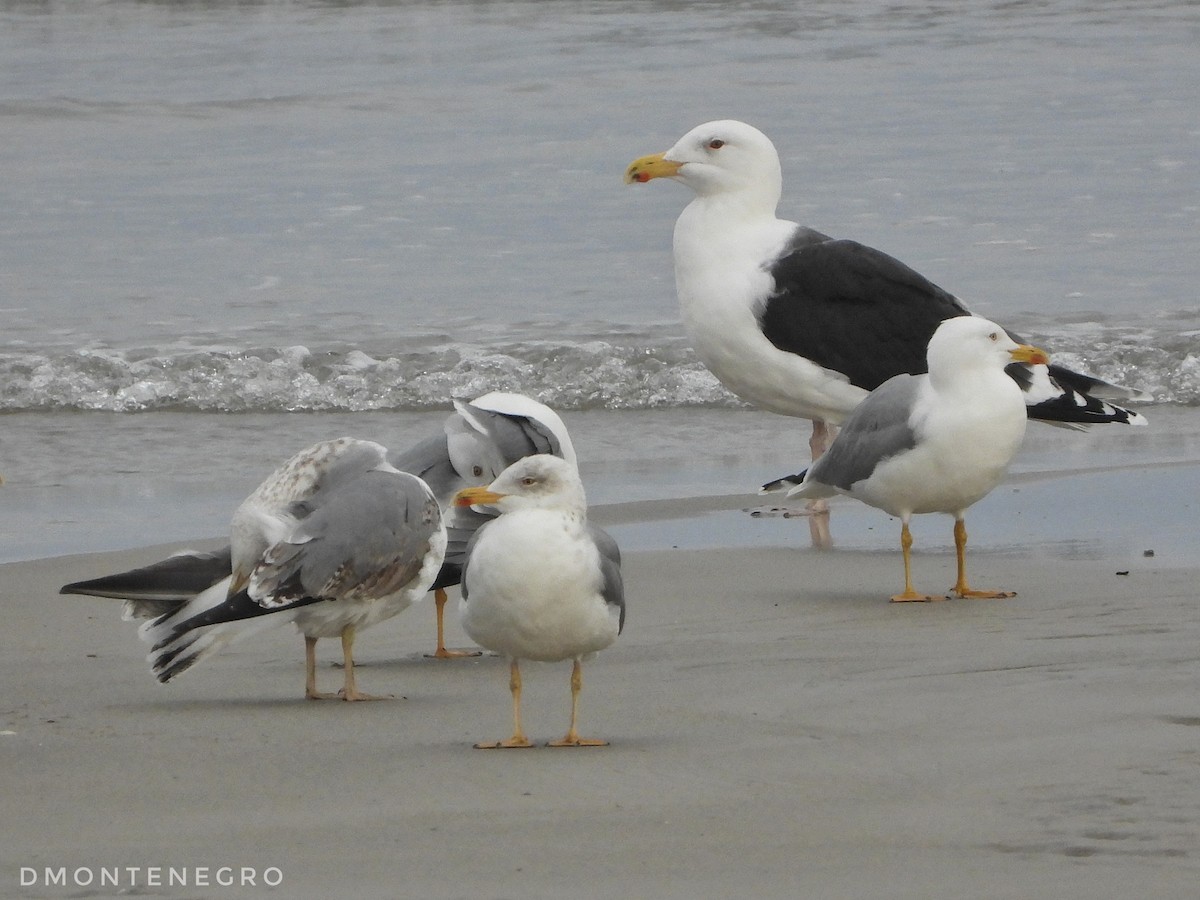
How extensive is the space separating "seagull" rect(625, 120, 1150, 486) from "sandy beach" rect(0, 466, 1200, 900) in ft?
6.58

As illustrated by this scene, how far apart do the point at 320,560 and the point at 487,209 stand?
40.1 ft

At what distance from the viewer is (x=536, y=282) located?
13953 mm

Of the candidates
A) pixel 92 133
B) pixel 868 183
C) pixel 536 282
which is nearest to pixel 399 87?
pixel 92 133

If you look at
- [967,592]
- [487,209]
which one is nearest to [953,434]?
[967,592]

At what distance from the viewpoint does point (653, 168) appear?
8.56m

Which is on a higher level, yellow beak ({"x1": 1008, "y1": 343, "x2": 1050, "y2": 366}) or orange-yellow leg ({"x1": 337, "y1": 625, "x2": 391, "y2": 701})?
yellow beak ({"x1": 1008, "y1": 343, "x2": 1050, "y2": 366})

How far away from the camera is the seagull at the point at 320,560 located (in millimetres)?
4801

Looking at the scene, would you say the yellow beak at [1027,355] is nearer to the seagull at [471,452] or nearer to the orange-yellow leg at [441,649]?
the seagull at [471,452]

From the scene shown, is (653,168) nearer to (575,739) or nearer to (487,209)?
(575,739)

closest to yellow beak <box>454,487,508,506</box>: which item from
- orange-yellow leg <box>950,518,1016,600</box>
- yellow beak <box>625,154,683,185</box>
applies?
orange-yellow leg <box>950,518,1016,600</box>

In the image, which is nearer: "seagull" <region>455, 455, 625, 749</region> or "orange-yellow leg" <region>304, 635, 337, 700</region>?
"seagull" <region>455, 455, 625, 749</region>

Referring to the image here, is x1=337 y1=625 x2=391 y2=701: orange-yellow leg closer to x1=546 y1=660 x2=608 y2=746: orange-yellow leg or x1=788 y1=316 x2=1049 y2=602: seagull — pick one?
x1=546 y1=660 x2=608 y2=746: orange-yellow leg

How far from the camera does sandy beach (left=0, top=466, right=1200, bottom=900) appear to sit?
134 inches

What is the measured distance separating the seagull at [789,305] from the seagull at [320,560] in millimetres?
3225
